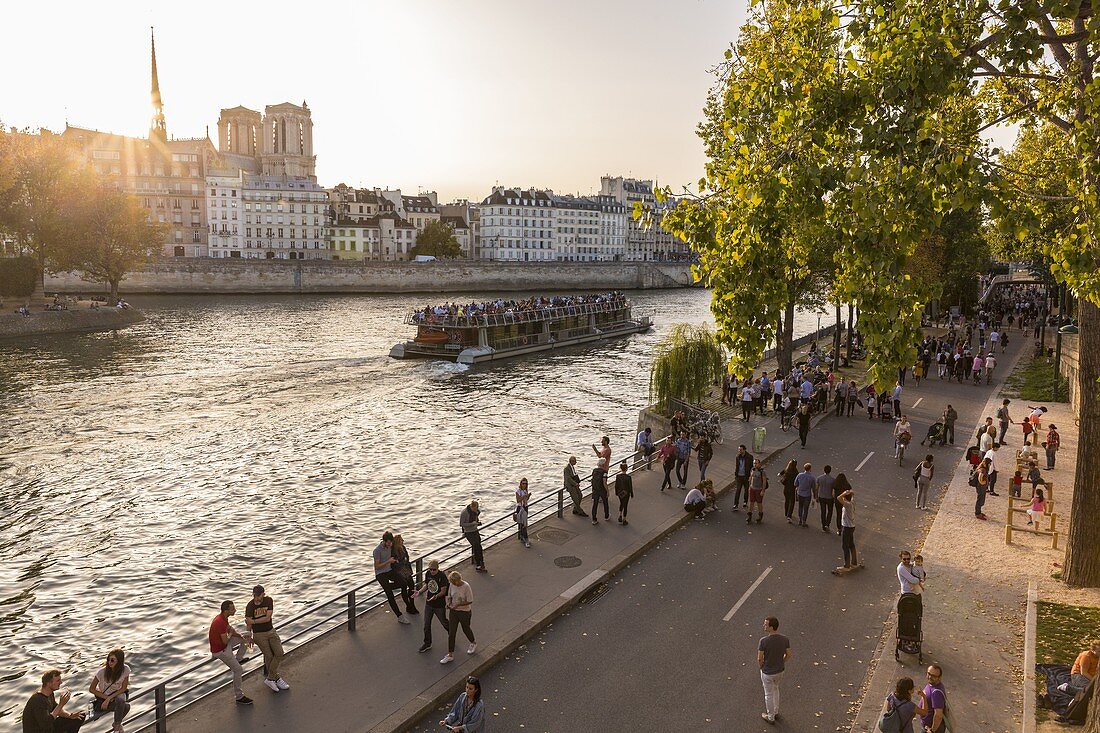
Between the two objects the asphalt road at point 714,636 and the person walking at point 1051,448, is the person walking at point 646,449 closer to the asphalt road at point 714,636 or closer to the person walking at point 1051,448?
the asphalt road at point 714,636

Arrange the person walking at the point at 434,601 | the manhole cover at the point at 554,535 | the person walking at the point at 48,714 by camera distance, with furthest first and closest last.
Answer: the manhole cover at the point at 554,535, the person walking at the point at 434,601, the person walking at the point at 48,714

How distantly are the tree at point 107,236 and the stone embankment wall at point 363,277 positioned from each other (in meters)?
25.1

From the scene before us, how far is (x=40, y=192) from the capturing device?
231ft

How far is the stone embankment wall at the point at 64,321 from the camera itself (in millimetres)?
63281

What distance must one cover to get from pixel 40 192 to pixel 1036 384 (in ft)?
256

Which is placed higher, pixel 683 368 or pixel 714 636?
pixel 683 368

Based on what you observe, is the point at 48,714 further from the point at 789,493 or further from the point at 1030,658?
the point at 789,493

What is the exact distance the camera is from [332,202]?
169 meters

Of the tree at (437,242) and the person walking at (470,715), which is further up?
the tree at (437,242)

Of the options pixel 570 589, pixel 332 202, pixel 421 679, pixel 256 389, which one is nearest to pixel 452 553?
pixel 570 589

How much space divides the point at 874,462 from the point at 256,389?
104 ft

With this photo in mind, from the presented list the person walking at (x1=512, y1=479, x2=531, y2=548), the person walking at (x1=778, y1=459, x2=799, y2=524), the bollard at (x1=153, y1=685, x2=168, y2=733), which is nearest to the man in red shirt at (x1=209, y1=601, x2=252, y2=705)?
the bollard at (x1=153, y1=685, x2=168, y2=733)

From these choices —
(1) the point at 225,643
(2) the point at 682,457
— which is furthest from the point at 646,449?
(1) the point at 225,643

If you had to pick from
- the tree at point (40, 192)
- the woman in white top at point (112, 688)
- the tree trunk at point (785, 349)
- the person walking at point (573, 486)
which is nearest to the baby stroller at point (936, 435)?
the tree trunk at point (785, 349)
